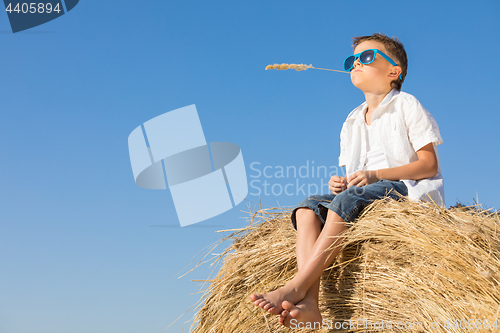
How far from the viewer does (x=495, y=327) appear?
52.9 inches

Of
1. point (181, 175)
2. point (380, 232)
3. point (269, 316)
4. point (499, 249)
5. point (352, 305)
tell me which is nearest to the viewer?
point (499, 249)

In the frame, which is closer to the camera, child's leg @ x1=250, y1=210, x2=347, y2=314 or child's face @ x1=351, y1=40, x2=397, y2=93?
child's leg @ x1=250, y1=210, x2=347, y2=314

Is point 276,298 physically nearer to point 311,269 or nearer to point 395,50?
point 311,269

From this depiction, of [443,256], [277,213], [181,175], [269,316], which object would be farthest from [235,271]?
[181,175]

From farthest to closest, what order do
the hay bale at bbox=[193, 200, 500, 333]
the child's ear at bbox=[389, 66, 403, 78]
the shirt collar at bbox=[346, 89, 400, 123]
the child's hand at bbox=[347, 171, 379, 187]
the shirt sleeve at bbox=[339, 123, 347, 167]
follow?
the shirt sleeve at bbox=[339, 123, 347, 167] < the child's ear at bbox=[389, 66, 403, 78] < the shirt collar at bbox=[346, 89, 400, 123] < the child's hand at bbox=[347, 171, 379, 187] < the hay bale at bbox=[193, 200, 500, 333]

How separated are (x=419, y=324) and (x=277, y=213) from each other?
1143 mm

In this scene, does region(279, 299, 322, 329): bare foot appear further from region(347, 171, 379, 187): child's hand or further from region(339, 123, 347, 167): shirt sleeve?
region(339, 123, 347, 167): shirt sleeve

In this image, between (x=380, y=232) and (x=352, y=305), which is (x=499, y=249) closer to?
(x=380, y=232)

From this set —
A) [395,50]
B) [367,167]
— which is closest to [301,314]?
[367,167]

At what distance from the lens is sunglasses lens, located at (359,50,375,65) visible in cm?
238

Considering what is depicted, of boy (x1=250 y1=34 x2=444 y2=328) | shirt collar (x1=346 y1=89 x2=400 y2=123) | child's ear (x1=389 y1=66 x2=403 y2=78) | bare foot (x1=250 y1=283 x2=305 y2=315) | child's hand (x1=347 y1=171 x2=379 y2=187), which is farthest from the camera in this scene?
child's ear (x1=389 y1=66 x2=403 y2=78)

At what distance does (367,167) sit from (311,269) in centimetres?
78

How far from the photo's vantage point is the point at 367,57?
2387 mm

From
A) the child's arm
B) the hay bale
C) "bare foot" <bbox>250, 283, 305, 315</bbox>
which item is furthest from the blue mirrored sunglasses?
"bare foot" <bbox>250, 283, 305, 315</bbox>
